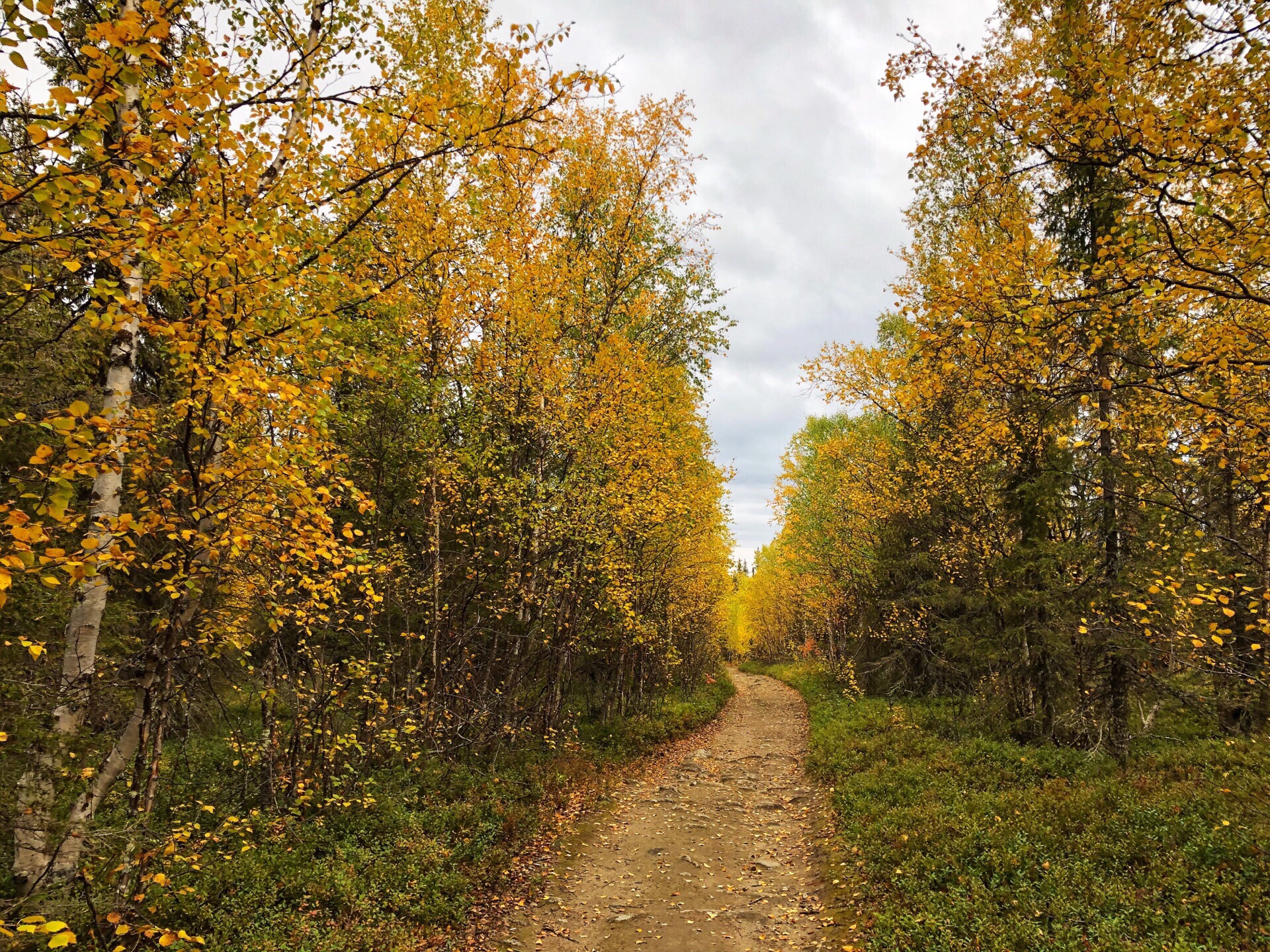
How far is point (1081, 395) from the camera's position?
6.48 meters

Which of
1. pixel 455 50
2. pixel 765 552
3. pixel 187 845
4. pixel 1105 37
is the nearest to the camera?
pixel 187 845

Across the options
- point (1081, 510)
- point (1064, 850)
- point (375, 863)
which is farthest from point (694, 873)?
point (1081, 510)

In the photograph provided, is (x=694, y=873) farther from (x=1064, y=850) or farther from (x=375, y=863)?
(x=1064, y=850)

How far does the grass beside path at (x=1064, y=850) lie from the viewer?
5.47 metres

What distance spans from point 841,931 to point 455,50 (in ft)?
52.6

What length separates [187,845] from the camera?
668 cm

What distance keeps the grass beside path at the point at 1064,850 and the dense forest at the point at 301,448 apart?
589 centimetres

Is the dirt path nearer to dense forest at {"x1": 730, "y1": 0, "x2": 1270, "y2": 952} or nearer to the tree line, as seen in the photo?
dense forest at {"x1": 730, "y1": 0, "x2": 1270, "y2": 952}

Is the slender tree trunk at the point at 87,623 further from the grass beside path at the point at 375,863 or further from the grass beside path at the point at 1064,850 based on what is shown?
the grass beside path at the point at 1064,850

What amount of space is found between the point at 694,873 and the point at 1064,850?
5.19m

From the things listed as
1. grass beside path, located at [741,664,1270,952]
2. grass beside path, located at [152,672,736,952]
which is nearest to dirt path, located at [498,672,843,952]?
grass beside path, located at [741,664,1270,952]

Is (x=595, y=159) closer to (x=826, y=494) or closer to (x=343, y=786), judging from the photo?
(x=343, y=786)

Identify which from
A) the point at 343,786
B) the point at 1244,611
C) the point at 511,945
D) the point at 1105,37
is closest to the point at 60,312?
the point at 343,786

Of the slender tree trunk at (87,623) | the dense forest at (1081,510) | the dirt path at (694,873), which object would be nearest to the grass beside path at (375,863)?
the dirt path at (694,873)
